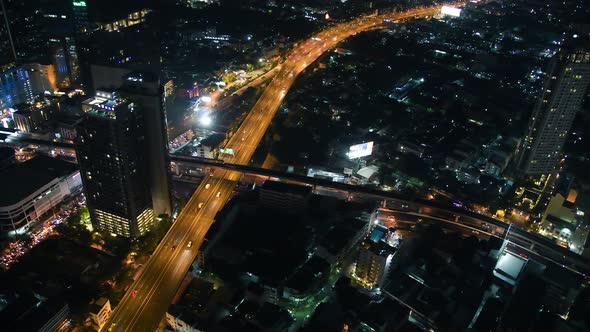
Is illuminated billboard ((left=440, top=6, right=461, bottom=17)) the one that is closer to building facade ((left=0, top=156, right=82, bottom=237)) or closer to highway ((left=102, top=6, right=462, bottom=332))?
highway ((left=102, top=6, right=462, bottom=332))

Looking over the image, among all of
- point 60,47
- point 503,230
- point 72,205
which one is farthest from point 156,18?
point 503,230

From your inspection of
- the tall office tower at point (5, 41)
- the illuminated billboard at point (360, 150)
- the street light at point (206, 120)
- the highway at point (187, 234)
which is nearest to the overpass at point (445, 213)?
the highway at point (187, 234)

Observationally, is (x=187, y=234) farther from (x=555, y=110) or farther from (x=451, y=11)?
(x=451, y=11)

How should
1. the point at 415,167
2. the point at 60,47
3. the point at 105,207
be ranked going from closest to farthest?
the point at 105,207, the point at 415,167, the point at 60,47

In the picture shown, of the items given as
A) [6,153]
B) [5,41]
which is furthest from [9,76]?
[6,153]

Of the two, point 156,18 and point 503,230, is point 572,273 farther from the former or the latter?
point 156,18
